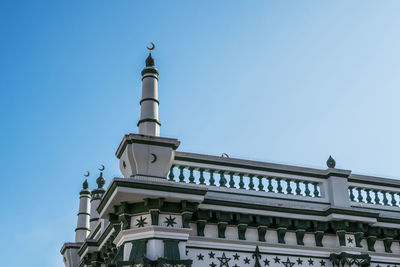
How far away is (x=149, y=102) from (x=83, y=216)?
8660 millimetres

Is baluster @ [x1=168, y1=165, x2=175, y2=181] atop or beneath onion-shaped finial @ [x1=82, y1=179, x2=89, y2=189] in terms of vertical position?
beneath

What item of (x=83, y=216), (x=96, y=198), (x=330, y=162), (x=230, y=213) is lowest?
(x=230, y=213)

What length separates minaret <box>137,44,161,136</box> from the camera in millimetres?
16906

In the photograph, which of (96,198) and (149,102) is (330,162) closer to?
(149,102)

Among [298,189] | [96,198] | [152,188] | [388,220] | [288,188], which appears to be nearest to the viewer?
[152,188]

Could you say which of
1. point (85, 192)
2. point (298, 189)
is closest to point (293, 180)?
point (298, 189)

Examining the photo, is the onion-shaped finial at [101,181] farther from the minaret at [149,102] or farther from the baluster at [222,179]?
the baluster at [222,179]

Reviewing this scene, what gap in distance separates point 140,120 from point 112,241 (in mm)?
3562

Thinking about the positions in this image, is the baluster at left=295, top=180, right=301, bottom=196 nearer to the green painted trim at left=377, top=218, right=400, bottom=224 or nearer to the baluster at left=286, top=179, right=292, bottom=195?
the baluster at left=286, top=179, right=292, bottom=195

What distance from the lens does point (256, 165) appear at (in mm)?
17703

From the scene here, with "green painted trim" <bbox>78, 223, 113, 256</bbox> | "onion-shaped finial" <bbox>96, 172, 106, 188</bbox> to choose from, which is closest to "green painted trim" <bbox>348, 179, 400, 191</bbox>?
"green painted trim" <bbox>78, 223, 113, 256</bbox>

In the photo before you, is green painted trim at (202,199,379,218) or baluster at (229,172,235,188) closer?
green painted trim at (202,199,379,218)

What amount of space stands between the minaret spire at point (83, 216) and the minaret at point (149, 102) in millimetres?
8313

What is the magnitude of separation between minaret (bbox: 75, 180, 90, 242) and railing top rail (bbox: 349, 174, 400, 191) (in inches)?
418
